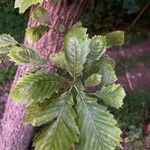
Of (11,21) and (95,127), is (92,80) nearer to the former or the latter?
(95,127)

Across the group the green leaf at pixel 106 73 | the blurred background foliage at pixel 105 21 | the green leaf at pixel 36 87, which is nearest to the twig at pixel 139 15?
the blurred background foliage at pixel 105 21

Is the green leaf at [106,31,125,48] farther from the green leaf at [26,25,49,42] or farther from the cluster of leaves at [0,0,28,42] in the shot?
the cluster of leaves at [0,0,28,42]

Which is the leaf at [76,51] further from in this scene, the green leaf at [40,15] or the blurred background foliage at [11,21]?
the blurred background foliage at [11,21]

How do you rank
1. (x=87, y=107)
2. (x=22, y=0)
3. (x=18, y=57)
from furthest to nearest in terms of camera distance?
(x=18, y=57) < (x=87, y=107) < (x=22, y=0)

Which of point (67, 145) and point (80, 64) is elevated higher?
point (80, 64)

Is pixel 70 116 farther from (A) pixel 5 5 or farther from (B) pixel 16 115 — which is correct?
(A) pixel 5 5

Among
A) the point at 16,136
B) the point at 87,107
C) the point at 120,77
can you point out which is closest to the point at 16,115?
the point at 16,136

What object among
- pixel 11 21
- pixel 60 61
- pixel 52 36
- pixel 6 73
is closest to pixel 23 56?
pixel 60 61
